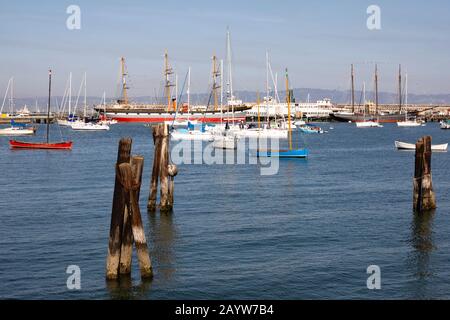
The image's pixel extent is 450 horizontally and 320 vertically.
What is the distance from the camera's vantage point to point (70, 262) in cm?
2242

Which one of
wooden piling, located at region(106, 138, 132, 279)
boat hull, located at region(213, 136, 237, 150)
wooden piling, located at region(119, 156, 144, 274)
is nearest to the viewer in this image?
wooden piling, located at region(106, 138, 132, 279)

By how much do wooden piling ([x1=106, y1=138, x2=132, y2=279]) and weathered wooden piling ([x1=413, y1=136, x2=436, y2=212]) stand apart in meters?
14.4

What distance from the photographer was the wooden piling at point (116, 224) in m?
18.2

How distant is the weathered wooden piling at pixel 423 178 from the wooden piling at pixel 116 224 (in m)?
14.4

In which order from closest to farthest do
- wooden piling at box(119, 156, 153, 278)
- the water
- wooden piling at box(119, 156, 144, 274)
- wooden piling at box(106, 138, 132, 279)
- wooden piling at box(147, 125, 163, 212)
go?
wooden piling at box(119, 156, 153, 278) → wooden piling at box(106, 138, 132, 279) → wooden piling at box(119, 156, 144, 274) → the water → wooden piling at box(147, 125, 163, 212)

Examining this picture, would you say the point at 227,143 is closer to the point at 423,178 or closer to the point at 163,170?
the point at 163,170

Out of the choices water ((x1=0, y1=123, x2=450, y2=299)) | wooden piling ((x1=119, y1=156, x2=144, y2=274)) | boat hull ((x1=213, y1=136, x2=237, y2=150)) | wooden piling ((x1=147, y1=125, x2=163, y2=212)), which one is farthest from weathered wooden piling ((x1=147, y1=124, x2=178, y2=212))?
boat hull ((x1=213, y1=136, x2=237, y2=150))

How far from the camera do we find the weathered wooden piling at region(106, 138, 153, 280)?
59.5ft

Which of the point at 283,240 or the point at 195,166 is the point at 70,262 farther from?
the point at 195,166

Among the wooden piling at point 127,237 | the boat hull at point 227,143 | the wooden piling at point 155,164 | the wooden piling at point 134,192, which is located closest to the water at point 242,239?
the wooden piling at point 127,237

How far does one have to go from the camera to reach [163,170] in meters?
A: 30.4

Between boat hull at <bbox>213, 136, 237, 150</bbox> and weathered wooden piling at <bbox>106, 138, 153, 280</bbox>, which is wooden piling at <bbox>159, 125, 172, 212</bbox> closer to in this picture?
weathered wooden piling at <bbox>106, 138, 153, 280</bbox>

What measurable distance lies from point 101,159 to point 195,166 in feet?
41.0
